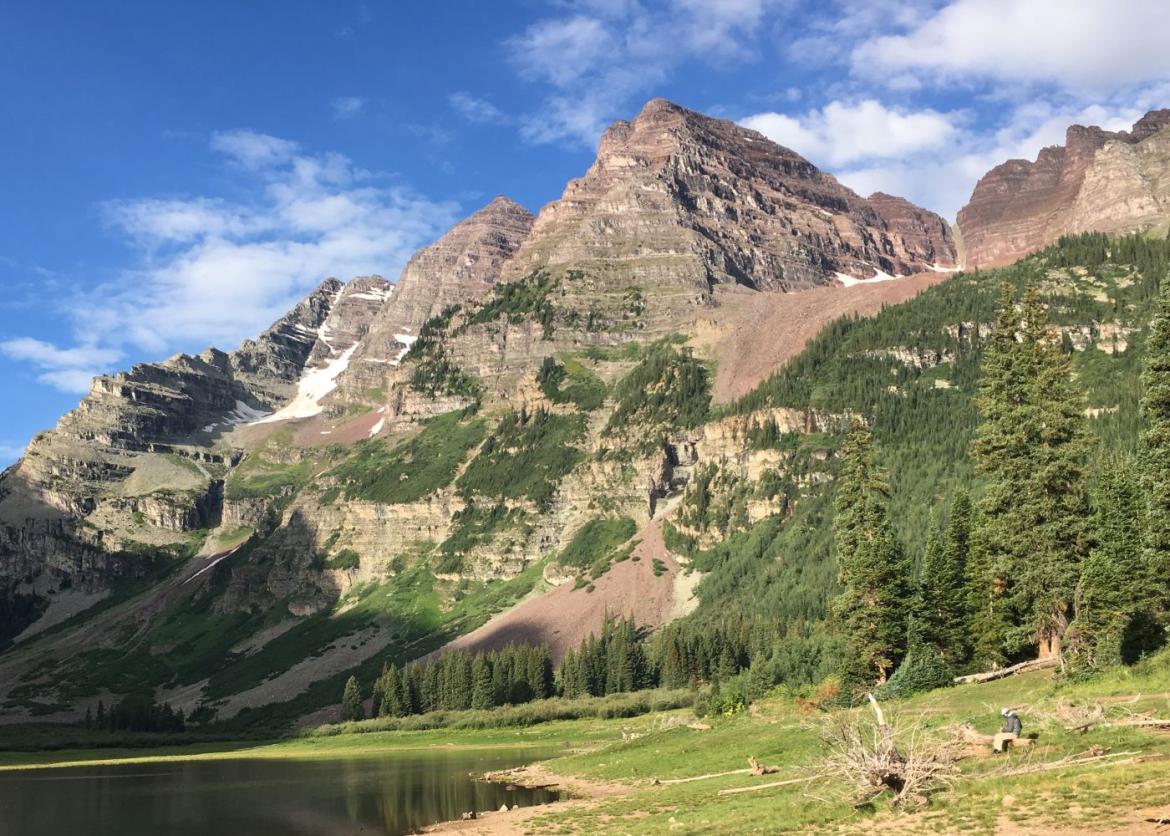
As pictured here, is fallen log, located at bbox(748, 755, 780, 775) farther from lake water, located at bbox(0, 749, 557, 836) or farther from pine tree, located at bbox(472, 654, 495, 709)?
pine tree, located at bbox(472, 654, 495, 709)

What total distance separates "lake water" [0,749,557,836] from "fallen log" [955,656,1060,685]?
2915cm

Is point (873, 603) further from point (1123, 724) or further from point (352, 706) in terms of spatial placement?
point (352, 706)

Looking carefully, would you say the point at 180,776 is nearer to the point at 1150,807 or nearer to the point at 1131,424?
the point at 1150,807

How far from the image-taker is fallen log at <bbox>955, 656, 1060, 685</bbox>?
62.7 m

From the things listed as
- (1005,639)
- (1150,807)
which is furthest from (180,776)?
(1150,807)

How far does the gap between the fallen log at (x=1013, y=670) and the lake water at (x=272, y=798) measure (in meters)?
29.2

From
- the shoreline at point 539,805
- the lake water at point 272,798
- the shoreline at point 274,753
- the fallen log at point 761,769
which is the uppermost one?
the fallen log at point 761,769

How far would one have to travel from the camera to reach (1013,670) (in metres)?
64.2

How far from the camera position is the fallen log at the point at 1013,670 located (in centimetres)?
6271

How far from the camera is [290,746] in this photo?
6786 inches

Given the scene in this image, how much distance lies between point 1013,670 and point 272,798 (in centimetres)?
5900

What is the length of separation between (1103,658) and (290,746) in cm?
14996

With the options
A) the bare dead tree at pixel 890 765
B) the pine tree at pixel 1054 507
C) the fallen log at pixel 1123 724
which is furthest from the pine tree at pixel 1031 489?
the bare dead tree at pixel 890 765

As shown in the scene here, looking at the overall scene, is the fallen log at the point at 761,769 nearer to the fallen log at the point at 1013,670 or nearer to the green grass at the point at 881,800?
the green grass at the point at 881,800
